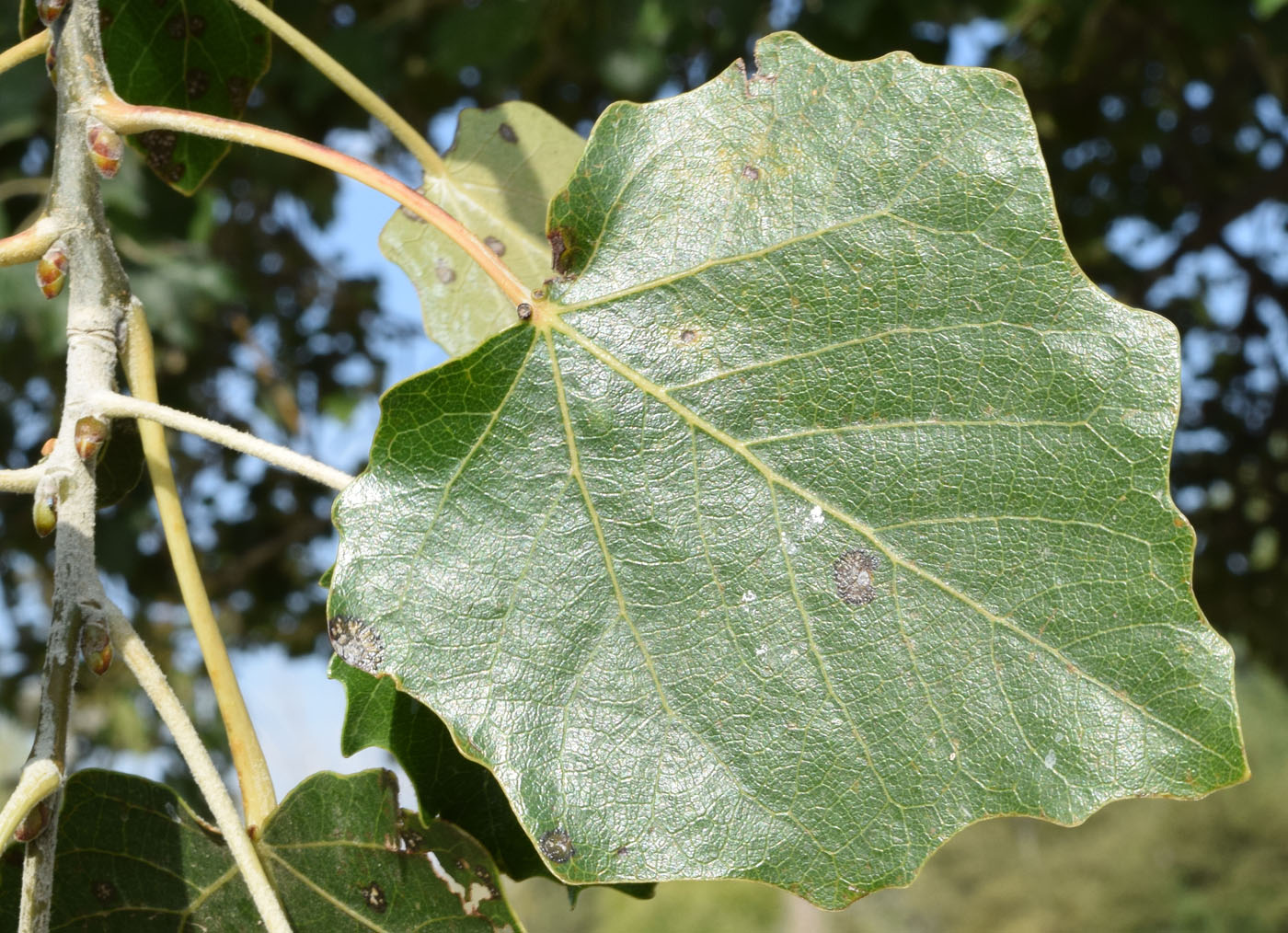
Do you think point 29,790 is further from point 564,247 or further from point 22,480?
point 564,247

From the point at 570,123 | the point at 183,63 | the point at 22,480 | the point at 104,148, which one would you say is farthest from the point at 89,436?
the point at 570,123

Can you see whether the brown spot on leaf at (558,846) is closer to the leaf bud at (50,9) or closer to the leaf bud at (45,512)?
the leaf bud at (45,512)

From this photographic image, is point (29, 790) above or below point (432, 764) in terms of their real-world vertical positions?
above

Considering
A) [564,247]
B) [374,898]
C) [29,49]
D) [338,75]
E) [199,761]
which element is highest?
[29,49]

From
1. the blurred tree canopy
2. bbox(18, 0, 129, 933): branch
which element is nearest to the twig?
bbox(18, 0, 129, 933): branch

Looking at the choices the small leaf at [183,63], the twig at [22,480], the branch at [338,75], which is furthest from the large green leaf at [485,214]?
the twig at [22,480]

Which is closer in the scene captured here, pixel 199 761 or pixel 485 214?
pixel 199 761
